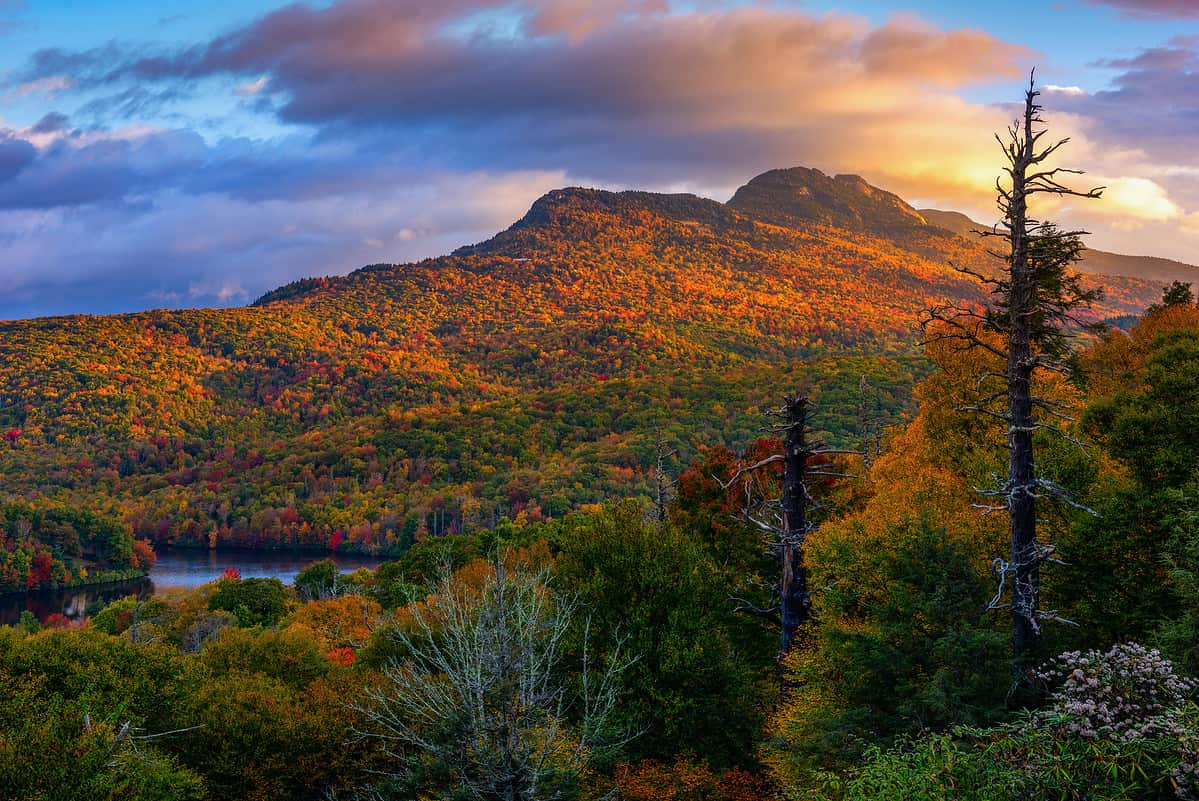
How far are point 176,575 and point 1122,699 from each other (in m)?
132

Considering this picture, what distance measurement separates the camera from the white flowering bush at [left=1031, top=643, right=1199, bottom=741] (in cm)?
1048

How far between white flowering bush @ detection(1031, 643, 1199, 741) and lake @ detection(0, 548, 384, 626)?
93583 mm

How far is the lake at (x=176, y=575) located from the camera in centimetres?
10594

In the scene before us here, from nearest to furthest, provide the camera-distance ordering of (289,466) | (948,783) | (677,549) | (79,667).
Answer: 1. (948,783)
2. (79,667)
3. (677,549)
4. (289,466)

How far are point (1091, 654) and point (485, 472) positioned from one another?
494 feet

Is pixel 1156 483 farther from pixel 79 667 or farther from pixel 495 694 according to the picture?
pixel 79 667

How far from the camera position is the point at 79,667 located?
77.5ft

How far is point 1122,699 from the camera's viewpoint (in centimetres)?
1112

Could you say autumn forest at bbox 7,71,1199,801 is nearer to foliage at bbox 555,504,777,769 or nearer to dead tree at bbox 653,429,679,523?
foliage at bbox 555,504,777,769

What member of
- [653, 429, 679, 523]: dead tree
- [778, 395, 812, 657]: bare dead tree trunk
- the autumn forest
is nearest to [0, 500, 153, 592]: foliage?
[653, 429, 679, 523]: dead tree

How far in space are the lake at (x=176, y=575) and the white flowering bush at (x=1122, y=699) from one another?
93583 mm

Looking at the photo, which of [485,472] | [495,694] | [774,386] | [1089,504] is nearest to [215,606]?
[495,694]

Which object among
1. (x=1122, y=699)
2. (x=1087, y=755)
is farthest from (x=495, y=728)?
(x=1122, y=699)

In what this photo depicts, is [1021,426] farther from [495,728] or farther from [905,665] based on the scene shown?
[495,728]
